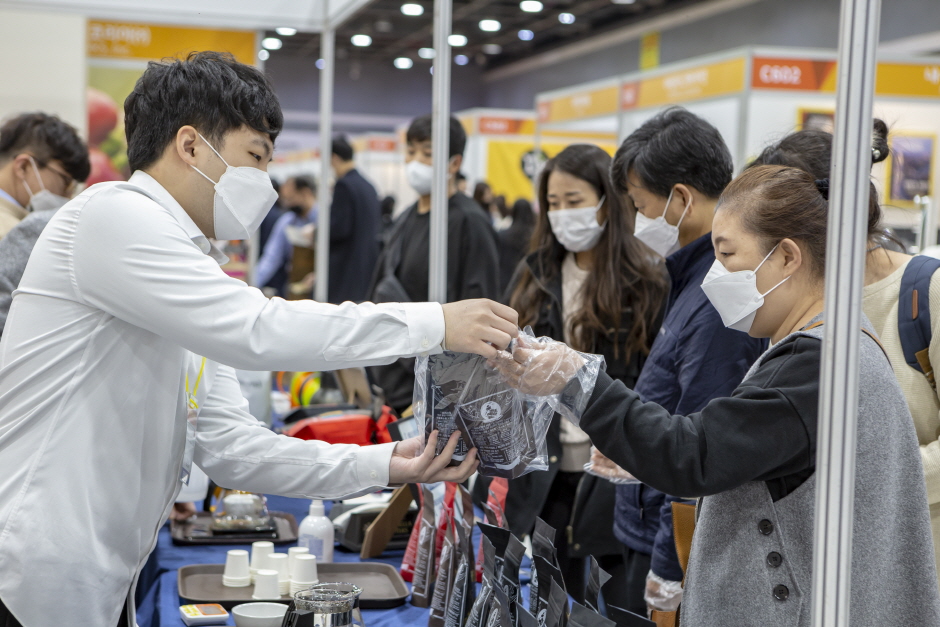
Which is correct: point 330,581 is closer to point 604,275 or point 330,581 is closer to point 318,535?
point 318,535

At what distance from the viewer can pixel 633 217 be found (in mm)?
2684

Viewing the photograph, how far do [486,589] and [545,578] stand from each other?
0.15 m

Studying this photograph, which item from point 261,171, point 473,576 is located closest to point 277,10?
point 261,171

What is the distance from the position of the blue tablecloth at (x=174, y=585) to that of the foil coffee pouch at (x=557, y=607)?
568 millimetres

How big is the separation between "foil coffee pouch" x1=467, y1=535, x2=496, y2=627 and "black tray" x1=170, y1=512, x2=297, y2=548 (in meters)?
0.94

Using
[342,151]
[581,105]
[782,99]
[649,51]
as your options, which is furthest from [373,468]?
[649,51]

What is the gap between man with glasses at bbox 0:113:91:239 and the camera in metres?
2.98

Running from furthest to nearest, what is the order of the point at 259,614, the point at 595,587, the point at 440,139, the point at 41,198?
the point at 41,198 → the point at 440,139 → the point at 259,614 → the point at 595,587

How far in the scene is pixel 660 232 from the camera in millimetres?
2133

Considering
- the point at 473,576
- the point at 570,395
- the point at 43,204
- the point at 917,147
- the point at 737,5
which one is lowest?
the point at 473,576

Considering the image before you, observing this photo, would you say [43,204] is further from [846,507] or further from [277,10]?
[846,507]

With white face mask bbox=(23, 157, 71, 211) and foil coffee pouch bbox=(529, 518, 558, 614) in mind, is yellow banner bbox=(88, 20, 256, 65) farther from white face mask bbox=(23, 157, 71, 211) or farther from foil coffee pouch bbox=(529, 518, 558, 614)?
foil coffee pouch bbox=(529, 518, 558, 614)

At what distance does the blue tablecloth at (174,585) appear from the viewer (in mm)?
1798

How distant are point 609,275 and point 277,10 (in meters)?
2.55
